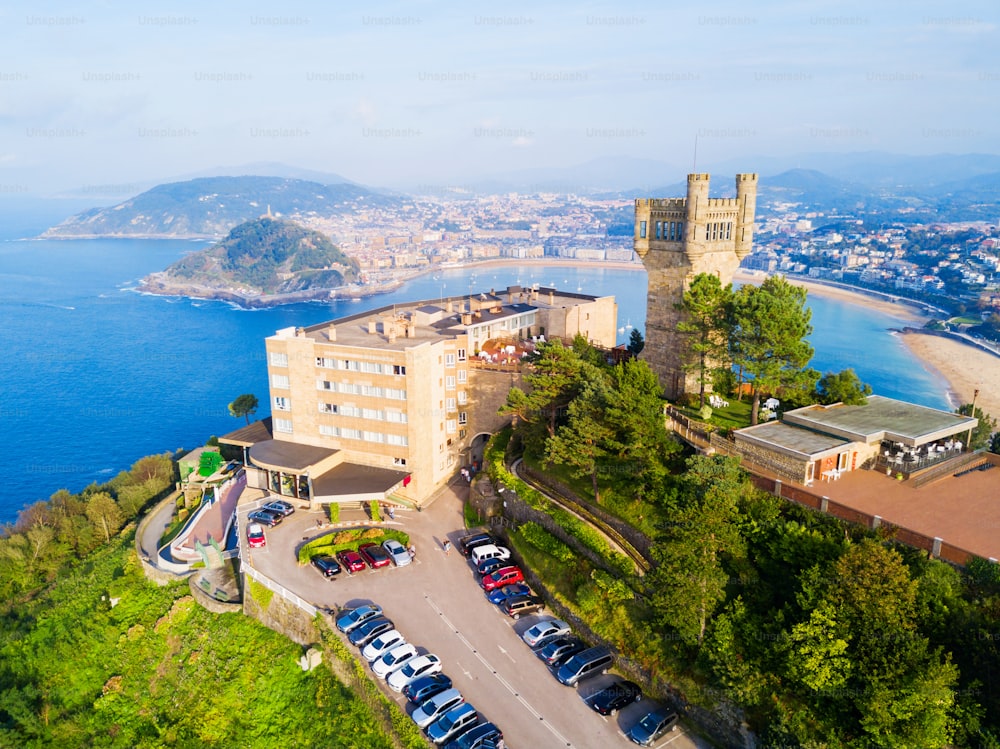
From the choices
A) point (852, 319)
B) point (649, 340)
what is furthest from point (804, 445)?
point (852, 319)

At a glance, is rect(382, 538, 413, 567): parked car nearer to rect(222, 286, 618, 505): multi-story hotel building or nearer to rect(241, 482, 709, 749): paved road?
rect(241, 482, 709, 749): paved road

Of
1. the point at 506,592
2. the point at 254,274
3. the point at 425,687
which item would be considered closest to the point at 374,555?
the point at 506,592

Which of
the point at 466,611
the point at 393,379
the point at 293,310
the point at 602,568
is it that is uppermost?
the point at 393,379

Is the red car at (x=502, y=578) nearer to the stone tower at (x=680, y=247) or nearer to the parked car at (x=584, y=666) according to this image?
the parked car at (x=584, y=666)

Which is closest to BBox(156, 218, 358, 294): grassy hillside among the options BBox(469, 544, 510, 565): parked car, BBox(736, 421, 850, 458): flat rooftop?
BBox(469, 544, 510, 565): parked car

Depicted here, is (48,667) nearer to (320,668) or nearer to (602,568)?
(320,668)

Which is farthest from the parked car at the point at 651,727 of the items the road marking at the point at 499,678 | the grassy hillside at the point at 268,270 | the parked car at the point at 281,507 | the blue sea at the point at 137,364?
the grassy hillside at the point at 268,270
